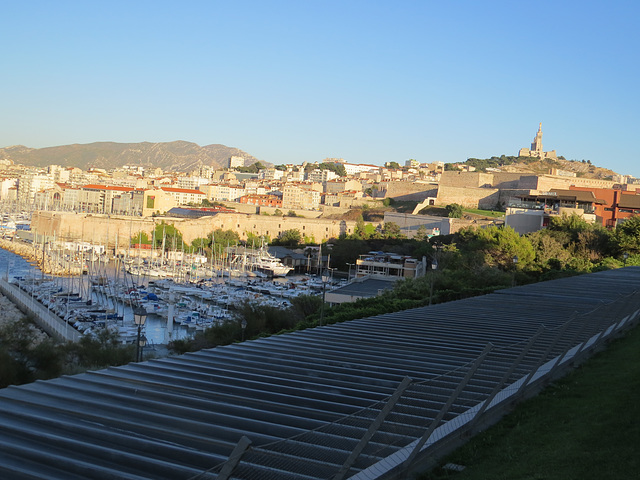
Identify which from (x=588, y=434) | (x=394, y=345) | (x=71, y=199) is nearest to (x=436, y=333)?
(x=394, y=345)

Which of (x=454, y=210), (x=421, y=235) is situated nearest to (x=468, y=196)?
(x=454, y=210)

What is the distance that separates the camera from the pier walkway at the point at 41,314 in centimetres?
2457

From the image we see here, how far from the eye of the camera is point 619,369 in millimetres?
5895

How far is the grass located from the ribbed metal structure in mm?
270

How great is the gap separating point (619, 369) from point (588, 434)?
214 centimetres

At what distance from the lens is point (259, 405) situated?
164 inches

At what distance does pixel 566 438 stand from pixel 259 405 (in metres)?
1.86

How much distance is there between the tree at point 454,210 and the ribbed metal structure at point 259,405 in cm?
4676

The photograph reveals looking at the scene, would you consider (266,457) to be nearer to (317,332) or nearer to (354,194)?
(317,332)

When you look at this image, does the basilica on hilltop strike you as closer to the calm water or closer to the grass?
the calm water

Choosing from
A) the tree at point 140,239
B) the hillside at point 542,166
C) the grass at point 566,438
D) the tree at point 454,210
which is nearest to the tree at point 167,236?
the tree at point 140,239

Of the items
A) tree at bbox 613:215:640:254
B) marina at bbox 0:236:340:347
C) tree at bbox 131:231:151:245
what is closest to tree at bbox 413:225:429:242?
marina at bbox 0:236:340:347

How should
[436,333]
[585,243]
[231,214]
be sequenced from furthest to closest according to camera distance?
[231,214], [585,243], [436,333]

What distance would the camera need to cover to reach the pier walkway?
2457 centimetres
